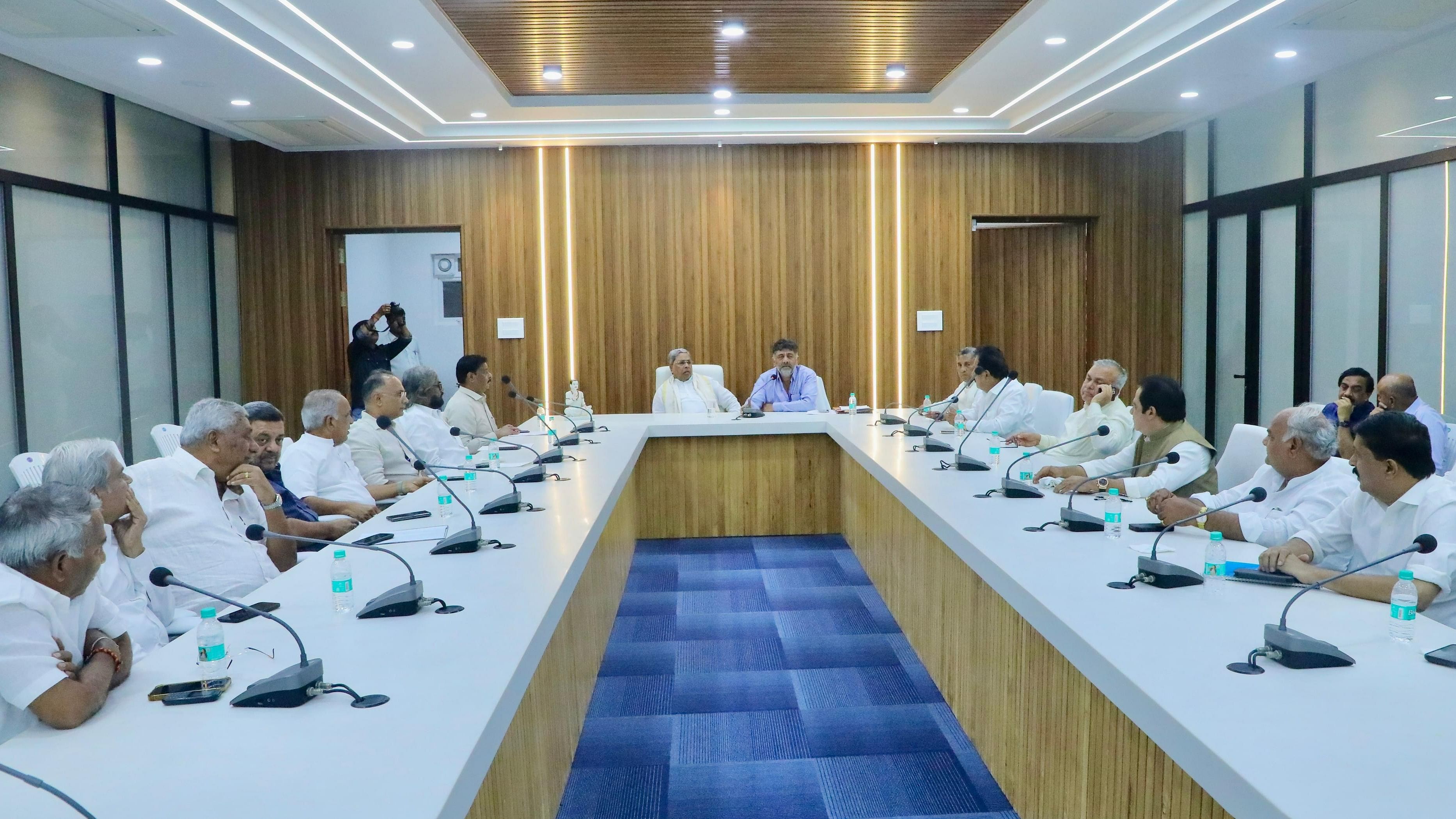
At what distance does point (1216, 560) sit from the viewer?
7.48ft

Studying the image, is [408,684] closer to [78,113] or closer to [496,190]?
[78,113]

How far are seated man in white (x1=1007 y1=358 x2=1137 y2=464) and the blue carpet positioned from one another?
1.13 metres

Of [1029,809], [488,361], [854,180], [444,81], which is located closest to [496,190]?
[488,361]

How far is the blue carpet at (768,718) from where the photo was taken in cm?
285

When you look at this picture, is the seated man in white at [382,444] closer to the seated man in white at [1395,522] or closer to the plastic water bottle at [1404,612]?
the seated man in white at [1395,522]

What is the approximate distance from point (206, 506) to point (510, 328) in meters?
4.91

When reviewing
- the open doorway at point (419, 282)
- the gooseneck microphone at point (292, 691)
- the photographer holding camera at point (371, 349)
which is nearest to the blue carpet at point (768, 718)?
the gooseneck microphone at point (292, 691)

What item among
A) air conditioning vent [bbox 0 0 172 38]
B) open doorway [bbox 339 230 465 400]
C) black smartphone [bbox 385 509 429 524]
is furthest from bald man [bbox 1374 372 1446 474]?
open doorway [bbox 339 230 465 400]

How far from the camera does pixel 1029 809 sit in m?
2.60

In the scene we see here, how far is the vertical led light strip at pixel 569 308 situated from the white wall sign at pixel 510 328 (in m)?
0.34

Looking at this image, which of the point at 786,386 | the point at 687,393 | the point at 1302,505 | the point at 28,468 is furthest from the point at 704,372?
the point at 1302,505

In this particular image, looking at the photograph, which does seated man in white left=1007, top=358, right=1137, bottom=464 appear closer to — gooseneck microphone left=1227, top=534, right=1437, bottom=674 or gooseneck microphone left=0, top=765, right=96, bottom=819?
gooseneck microphone left=1227, top=534, right=1437, bottom=674

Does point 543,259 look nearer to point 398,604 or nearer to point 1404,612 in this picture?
point 398,604

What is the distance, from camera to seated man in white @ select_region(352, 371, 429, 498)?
4.74 meters
